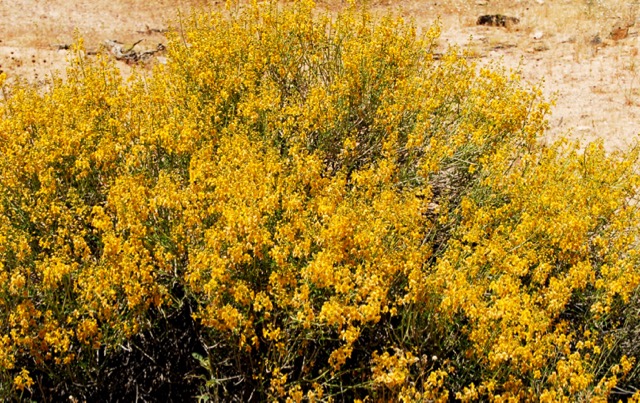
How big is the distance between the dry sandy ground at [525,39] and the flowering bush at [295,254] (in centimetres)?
415

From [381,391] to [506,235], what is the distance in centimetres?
161

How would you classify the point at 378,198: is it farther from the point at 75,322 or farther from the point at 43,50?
Answer: the point at 43,50

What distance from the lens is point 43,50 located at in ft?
38.7

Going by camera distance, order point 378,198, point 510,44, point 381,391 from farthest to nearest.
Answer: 1. point 510,44
2. point 378,198
3. point 381,391

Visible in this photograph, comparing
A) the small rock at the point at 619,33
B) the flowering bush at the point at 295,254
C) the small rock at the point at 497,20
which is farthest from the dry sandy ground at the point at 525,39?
the flowering bush at the point at 295,254

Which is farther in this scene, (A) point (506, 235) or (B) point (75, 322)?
(A) point (506, 235)

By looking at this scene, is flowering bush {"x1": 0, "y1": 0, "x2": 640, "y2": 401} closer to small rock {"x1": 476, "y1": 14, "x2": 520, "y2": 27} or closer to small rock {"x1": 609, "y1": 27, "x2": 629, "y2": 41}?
small rock {"x1": 609, "y1": 27, "x2": 629, "y2": 41}

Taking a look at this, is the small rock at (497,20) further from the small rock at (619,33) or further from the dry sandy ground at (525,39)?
the small rock at (619,33)

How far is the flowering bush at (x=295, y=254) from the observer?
353 centimetres

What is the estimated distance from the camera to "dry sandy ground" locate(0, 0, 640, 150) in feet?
31.8

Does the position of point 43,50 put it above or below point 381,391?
above

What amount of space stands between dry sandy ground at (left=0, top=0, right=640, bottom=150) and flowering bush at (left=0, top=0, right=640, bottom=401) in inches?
164

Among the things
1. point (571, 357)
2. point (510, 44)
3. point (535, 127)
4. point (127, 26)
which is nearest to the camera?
point (571, 357)

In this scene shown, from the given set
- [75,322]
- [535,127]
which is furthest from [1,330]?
[535,127]
